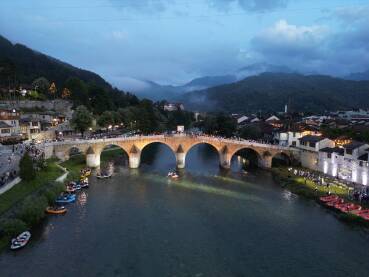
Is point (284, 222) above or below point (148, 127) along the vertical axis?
below

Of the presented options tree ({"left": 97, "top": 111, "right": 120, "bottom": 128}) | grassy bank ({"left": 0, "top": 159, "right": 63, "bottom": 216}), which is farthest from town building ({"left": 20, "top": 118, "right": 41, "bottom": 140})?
tree ({"left": 97, "top": 111, "right": 120, "bottom": 128})

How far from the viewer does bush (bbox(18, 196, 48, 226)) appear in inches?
1421

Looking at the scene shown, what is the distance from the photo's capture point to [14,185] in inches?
1610

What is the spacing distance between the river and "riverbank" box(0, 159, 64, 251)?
5.16 ft

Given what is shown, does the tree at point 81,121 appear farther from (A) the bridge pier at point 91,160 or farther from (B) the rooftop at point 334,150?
(B) the rooftop at point 334,150

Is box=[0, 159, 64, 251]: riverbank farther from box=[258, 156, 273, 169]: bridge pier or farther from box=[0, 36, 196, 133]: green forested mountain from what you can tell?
box=[0, 36, 196, 133]: green forested mountain

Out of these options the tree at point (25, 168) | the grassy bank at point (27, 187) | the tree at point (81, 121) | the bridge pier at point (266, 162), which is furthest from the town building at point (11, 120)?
the bridge pier at point (266, 162)

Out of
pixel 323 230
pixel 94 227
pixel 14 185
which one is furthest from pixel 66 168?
pixel 323 230

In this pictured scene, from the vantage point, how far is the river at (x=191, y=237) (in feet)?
96.4

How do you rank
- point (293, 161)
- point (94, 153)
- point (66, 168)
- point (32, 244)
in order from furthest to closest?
point (293, 161)
point (94, 153)
point (66, 168)
point (32, 244)

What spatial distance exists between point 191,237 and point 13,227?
604 inches

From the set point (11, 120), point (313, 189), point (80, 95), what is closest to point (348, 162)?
point (313, 189)

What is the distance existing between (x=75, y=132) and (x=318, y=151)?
170ft

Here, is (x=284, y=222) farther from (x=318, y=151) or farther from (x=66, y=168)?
(x=66, y=168)
